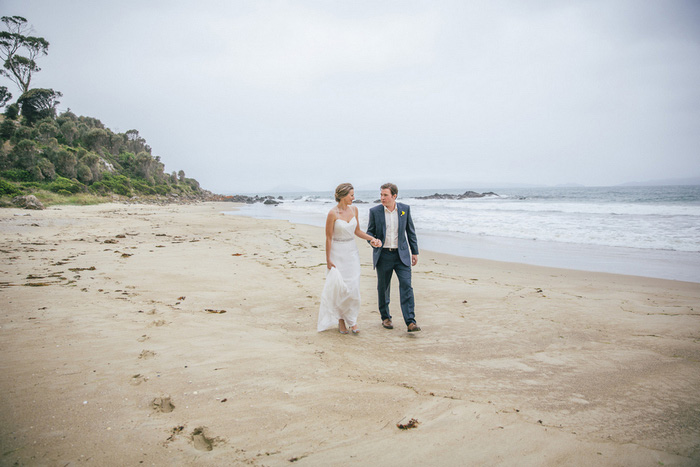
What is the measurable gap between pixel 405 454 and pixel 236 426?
1179mm

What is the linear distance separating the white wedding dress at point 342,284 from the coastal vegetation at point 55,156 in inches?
908

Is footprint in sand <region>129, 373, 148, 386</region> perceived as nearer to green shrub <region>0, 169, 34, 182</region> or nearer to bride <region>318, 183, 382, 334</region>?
bride <region>318, 183, 382, 334</region>

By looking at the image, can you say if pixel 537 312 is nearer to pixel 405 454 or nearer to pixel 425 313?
pixel 425 313

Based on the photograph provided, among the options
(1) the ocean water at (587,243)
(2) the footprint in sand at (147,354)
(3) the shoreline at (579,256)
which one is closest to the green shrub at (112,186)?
(1) the ocean water at (587,243)

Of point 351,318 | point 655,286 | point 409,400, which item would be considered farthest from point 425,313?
point 655,286

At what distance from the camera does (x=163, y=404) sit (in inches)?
100

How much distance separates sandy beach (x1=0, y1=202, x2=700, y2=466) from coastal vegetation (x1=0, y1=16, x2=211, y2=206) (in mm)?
21127

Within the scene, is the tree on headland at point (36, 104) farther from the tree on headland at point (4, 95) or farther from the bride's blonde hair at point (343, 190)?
the bride's blonde hair at point (343, 190)

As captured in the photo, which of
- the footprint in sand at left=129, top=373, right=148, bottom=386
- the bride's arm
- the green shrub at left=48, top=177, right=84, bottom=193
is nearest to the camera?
the footprint in sand at left=129, top=373, right=148, bottom=386

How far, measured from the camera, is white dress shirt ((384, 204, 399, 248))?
4832mm

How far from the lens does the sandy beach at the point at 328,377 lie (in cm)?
219

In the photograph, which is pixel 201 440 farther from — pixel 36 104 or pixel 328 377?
pixel 36 104

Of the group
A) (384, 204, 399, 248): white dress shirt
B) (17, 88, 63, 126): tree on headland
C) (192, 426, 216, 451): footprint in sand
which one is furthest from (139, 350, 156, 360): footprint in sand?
(17, 88, 63, 126): tree on headland

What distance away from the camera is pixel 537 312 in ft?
17.8
